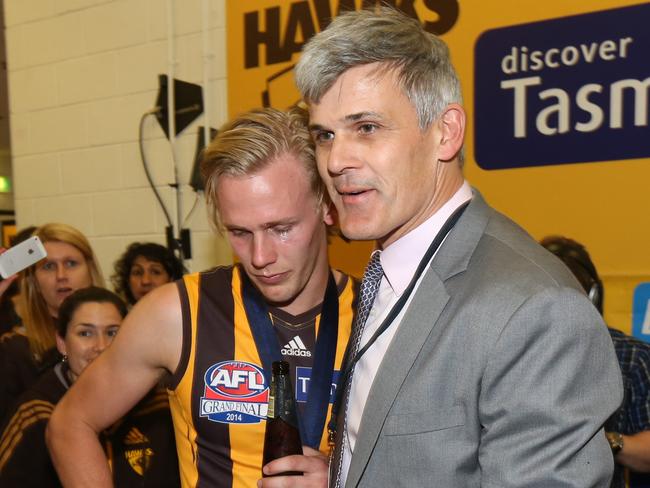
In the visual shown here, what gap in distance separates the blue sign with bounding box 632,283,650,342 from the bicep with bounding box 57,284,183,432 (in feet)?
4.82

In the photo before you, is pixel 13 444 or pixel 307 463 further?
pixel 13 444

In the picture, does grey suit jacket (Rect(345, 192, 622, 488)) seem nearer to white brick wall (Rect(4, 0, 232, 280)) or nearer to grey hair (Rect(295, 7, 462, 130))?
grey hair (Rect(295, 7, 462, 130))

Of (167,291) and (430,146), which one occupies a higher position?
(430,146)

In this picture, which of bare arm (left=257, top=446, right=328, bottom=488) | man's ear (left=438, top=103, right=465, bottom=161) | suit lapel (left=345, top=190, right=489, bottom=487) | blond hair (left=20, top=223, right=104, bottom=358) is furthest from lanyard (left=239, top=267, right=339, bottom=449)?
blond hair (left=20, top=223, right=104, bottom=358)

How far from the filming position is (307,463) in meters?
1.24

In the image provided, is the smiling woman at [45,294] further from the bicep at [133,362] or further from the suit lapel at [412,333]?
the suit lapel at [412,333]

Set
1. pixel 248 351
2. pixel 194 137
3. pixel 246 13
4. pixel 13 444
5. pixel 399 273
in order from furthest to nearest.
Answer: pixel 194 137
pixel 246 13
pixel 13 444
pixel 248 351
pixel 399 273

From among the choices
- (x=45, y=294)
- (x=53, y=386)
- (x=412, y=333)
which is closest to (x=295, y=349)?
(x=412, y=333)

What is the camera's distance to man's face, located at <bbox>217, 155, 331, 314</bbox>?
4.59 ft

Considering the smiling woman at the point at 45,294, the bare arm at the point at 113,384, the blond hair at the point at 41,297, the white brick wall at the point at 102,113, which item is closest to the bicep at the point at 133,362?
the bare arm at the point at 113,384

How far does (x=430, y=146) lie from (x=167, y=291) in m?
0.69

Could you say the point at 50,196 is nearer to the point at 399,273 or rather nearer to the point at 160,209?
the point at 160,209

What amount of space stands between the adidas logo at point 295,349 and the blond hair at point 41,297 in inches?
62.3

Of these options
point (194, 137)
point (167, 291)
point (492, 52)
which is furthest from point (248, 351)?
point (194, 137)
